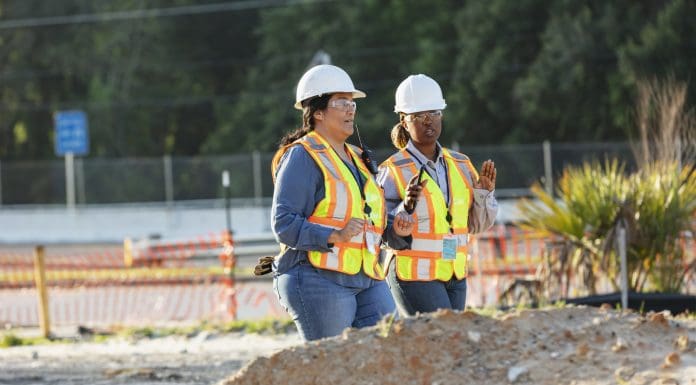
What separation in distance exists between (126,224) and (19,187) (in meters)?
3.44

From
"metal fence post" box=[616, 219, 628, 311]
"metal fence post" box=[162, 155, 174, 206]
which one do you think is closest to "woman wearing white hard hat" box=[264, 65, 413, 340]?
"metal fence post" box=[616, 219, 628, 311]

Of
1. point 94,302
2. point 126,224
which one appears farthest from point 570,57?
point 94,302

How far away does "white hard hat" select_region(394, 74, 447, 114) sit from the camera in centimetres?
685

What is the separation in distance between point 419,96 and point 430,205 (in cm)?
55

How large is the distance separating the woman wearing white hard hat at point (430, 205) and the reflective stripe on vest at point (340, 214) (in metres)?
0.52

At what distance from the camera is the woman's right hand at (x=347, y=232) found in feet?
19.1

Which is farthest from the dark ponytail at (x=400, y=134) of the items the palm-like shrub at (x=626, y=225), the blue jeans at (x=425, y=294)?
the palm-like shrub at (x=626, y=225)

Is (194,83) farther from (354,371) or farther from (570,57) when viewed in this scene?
(354,371)

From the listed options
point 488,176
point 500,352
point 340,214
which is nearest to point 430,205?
point 488,176

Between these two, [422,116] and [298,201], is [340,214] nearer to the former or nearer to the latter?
[298,201]

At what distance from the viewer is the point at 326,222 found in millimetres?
5977

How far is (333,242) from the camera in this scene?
587 centimetres

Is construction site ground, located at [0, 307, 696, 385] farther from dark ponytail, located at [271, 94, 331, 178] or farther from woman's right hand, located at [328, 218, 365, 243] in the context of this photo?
dark ponytail, located at [271, 94, 331, 178]

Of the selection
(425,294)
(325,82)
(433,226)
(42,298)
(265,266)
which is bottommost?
(42,298)
